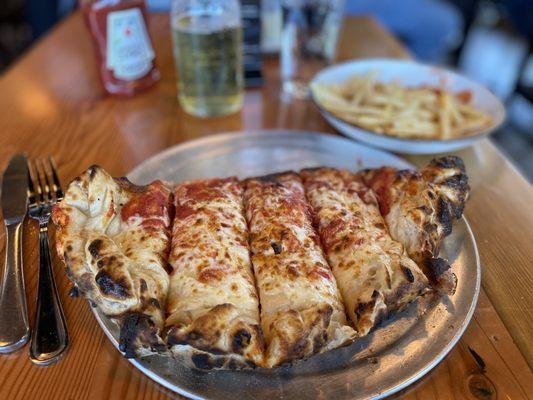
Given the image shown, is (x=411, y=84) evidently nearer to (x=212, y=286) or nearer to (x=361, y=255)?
(x=361, y=255)

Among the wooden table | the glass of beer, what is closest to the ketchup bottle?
the wooden table

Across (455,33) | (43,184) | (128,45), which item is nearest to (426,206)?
(43,184)

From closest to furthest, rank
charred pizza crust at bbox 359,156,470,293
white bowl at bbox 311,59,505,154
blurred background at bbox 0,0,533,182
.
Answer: charred pizza crust at bbox 359,156,470,293
white bowl at bbox 311,59,505,154
blurred background at bbox 0,0,533,182

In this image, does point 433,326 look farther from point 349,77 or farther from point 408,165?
point 349,77

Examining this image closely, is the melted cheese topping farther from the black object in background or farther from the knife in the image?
the black object in background

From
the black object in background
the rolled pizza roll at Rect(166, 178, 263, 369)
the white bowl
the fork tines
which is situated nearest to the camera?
the rolled pizza roll at Rect(166, 178, 263, 369)

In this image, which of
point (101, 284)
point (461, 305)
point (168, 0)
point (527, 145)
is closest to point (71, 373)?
point (101, 284)
